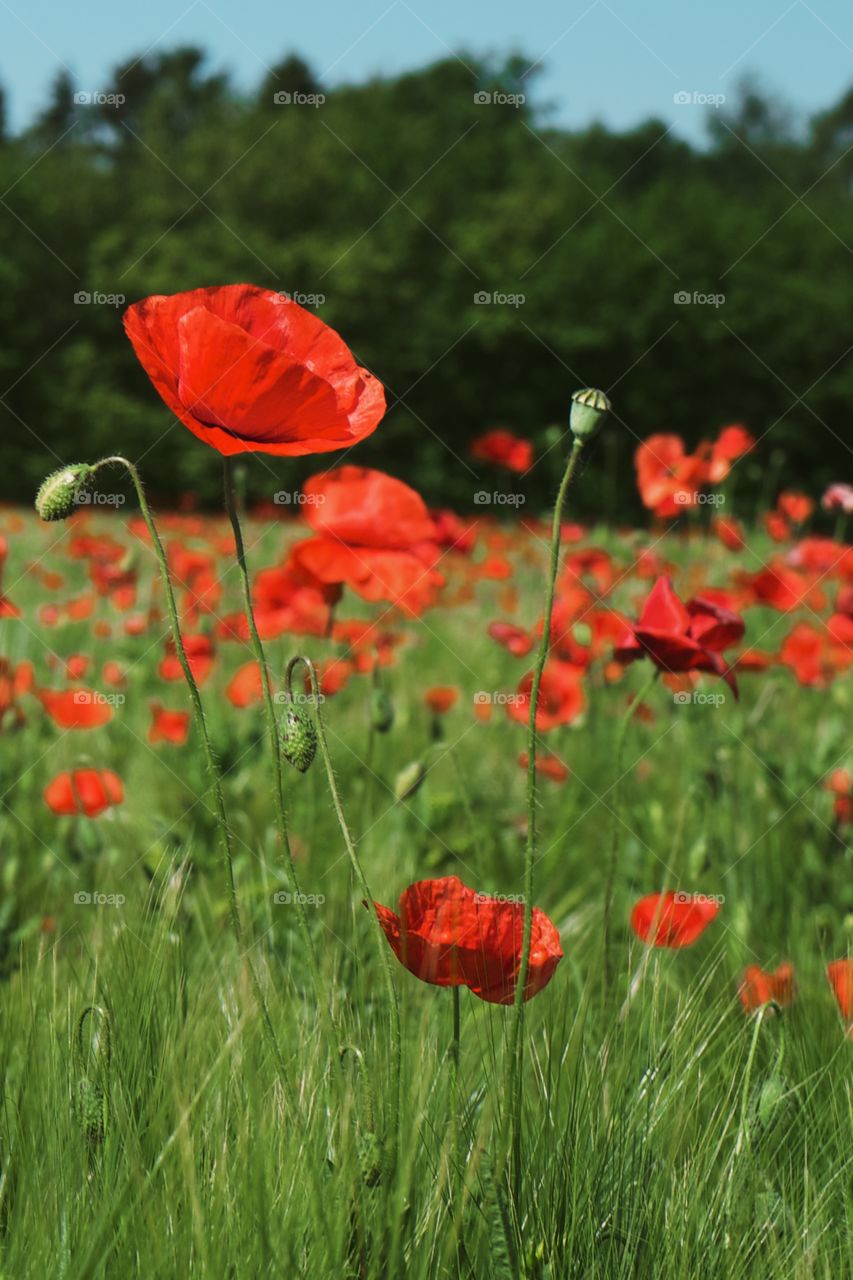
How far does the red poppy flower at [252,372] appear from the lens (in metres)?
0.77

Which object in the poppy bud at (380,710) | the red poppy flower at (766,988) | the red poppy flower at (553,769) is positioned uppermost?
the poppy bud at (380,710)

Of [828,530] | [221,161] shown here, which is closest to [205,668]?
[828,530]

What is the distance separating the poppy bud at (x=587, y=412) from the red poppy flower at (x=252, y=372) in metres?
0.13

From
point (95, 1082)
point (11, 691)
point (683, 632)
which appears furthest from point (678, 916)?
point (11, 691)

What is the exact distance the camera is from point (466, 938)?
82 cm

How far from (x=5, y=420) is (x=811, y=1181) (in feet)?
38.3

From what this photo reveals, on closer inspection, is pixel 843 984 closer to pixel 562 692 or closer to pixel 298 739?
pixel 298 739

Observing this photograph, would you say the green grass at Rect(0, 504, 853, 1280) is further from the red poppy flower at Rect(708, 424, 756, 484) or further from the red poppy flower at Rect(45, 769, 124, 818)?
the red poppy flower at Rect(708, 424, 756, 484)

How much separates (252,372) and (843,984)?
0.77 m

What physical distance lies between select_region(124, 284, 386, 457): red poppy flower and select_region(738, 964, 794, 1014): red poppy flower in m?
0.71

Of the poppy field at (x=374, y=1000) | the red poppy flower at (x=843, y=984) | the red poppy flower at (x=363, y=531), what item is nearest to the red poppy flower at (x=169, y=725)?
the poppy field at (x=374, y=1000)

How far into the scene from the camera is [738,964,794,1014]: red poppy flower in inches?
49.7

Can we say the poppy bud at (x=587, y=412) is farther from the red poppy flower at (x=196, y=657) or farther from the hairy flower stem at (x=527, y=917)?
the red poppy flower at (x=196, y=657)

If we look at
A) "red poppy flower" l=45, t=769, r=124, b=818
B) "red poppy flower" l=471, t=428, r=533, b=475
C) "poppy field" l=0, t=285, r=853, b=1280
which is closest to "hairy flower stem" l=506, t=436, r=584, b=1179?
"poppy field" l=0, t=285, r=853, b=1280
